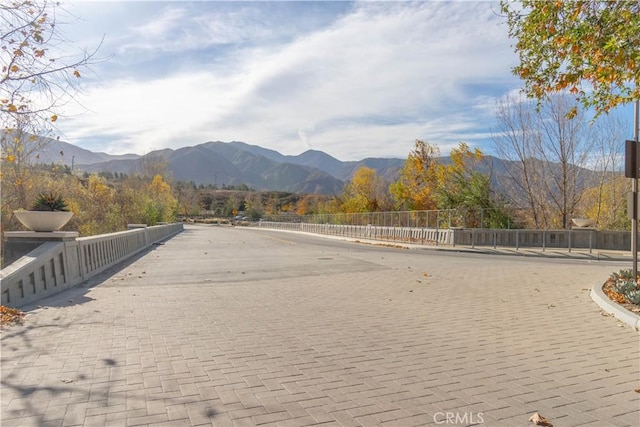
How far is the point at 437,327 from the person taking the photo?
6688mm

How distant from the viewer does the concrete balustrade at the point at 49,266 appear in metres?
7.44

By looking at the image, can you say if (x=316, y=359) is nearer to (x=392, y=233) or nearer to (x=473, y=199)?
(x=473, y=199)

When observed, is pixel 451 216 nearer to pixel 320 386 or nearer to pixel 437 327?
pixel 437 327

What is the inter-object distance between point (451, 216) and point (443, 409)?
87.0ft

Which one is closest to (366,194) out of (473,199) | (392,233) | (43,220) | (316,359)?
(392,233)

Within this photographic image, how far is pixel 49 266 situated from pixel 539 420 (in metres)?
8.57

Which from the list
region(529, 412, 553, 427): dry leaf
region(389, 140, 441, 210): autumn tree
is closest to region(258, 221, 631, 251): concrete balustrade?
region(389, 140, 441, 210): autumn tree

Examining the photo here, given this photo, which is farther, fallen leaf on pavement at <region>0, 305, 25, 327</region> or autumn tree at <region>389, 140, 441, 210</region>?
autumn tree at <region>389, 140, 441, 210</region>

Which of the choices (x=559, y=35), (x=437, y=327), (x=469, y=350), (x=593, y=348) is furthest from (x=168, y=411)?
(x=559, y=35)

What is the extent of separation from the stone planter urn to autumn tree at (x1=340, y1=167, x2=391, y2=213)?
4924cm

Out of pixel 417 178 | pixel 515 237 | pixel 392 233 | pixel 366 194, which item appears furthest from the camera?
pixel 366 194

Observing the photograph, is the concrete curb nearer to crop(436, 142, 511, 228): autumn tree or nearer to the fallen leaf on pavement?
the fallen leaf on pavement

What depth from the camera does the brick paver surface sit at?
3.72 m

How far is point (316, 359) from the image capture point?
16.7 feet
